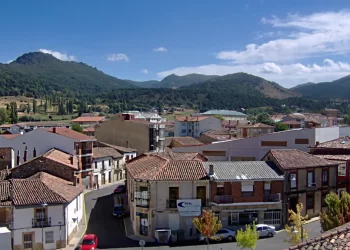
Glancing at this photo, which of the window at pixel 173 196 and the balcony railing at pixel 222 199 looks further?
the balcony railing at pixel 222 199

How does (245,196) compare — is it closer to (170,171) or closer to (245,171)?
(245,171)

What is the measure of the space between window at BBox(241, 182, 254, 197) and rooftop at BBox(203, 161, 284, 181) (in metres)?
0.62

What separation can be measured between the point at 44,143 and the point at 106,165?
14.3 metres

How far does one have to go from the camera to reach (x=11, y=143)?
176 ft

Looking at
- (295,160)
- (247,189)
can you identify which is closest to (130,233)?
(247,189)

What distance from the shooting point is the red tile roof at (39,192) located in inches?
1297

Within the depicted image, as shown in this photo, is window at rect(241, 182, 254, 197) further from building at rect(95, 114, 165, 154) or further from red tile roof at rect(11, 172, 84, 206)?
building at rect(95, 114, 165, 154)

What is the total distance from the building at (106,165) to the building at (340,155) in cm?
2967

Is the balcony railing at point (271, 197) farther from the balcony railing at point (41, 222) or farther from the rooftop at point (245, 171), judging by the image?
the balcony railing at point (41, 222)

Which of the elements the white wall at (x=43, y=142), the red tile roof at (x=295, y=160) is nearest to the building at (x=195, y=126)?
the white wall at (x=43, y=142)

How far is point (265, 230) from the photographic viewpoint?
116 feet

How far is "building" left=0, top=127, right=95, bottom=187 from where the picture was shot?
169ft

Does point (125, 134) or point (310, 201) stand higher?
point (125, 134)

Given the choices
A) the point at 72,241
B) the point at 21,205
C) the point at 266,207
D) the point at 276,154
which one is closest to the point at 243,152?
the point at 276,154
